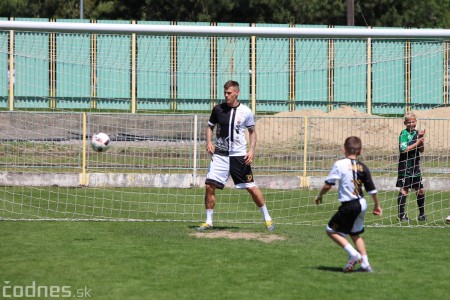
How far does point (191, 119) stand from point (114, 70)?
150 inches

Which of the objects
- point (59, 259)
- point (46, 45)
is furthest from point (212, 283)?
point (46, 45)

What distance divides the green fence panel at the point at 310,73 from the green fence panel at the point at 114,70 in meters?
4.43

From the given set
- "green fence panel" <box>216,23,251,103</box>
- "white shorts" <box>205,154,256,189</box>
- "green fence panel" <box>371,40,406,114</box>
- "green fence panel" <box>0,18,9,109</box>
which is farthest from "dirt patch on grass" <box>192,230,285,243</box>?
"green fence panel" <box>216,23,251,103</box>

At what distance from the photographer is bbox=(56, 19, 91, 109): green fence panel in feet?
79.4

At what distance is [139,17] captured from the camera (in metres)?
46.5

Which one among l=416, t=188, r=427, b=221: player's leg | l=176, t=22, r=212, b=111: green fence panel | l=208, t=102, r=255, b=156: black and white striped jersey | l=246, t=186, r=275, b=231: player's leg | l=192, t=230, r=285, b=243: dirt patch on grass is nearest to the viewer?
l=192, t=230, r=285, b=243: dirt patch on grass

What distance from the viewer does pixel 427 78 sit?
24484 mm

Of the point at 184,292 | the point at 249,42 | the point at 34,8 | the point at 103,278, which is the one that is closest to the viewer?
the point at 184,292

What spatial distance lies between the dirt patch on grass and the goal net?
66.2 inches

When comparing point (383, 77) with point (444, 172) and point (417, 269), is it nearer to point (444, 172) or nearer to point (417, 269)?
point (444, 172)

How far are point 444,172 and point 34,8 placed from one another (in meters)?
28.5

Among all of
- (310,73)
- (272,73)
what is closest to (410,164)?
(272,73)

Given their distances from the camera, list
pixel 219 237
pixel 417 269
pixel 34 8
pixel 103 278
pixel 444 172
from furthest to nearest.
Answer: pixel 34 8 → pixel 444 172 → pixel 219 237 → pixel 417 269 → pixel 103 278

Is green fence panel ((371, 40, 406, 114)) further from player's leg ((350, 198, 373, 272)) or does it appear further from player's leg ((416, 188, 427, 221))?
player's leg ((350, 198, 373, 272))
